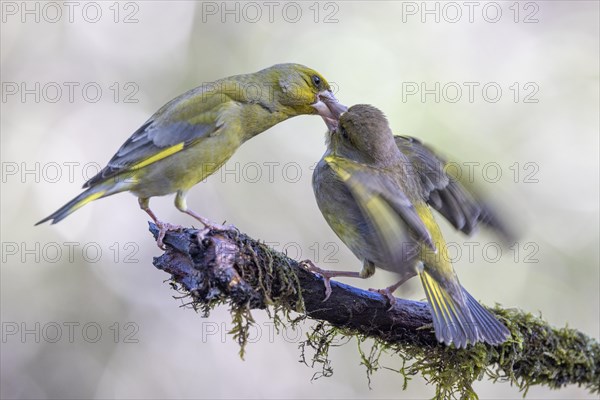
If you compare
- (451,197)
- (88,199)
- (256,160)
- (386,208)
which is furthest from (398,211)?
(256,160)

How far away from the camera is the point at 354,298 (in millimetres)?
3898

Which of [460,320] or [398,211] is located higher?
[398,211]

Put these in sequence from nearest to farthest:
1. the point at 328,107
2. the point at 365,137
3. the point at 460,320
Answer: the point at 460,320 → the point at 365,137 → the point at 328,107

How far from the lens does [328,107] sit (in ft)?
17.9

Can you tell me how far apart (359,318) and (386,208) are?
0.67 metres

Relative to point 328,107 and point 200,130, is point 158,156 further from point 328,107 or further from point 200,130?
point 328,107

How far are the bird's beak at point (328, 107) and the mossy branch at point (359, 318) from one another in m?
1.74

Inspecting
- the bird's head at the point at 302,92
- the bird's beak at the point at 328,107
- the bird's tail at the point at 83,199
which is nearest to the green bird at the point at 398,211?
the bird's beak at the point at 328,107

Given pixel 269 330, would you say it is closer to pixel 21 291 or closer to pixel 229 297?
pixel 21 291

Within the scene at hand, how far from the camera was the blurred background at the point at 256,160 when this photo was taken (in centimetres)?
819

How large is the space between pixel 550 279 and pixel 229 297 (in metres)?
6.18

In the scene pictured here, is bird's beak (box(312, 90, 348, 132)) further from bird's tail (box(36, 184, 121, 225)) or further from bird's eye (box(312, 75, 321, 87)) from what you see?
bird's tail (box(36, 184, 121, 225))

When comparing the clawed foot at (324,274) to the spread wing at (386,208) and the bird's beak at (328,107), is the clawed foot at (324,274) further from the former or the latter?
the bird's beak at (328,107)

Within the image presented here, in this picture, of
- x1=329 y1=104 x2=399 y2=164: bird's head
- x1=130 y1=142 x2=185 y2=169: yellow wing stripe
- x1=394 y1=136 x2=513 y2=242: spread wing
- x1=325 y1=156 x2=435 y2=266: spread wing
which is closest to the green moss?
x1=325 y1=156 x2=435 y2=266: spread wing
